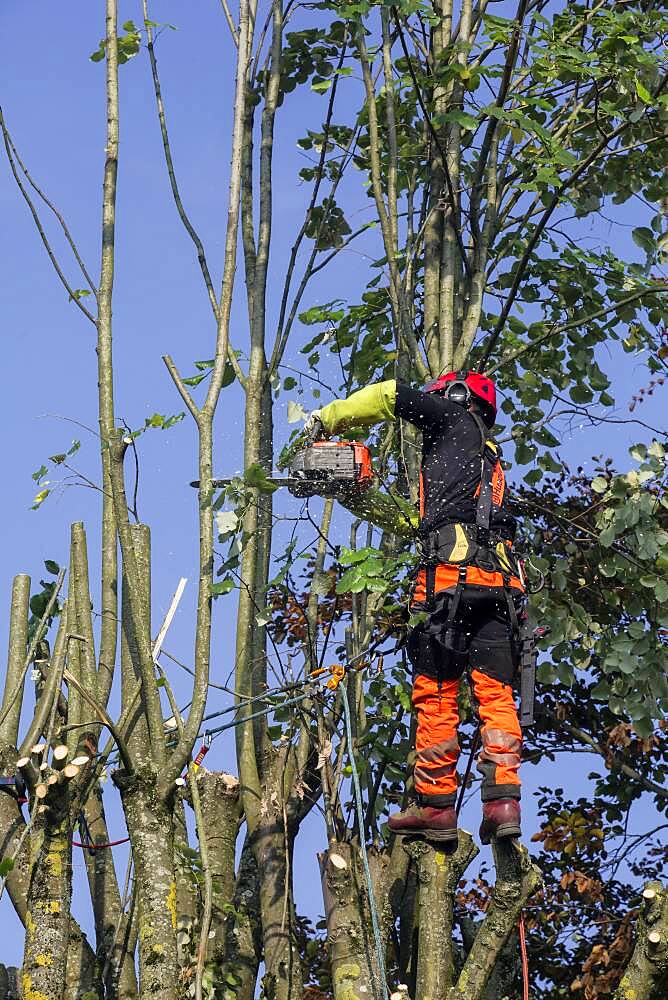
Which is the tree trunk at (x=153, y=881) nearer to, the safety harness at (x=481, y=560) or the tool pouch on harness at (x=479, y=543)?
the safety harness at (x=481, y=560)

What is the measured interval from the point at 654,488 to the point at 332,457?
7.92 feet

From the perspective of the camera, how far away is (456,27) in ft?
24.8

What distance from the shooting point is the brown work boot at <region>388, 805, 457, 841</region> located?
5.89m

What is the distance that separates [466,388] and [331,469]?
70 cm

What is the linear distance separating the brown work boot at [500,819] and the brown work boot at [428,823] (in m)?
0.22

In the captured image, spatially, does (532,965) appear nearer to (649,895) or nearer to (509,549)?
(649,895)

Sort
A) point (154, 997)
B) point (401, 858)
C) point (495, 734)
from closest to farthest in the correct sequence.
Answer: point (154, 997) < point (495, 734) < point (401, 858)

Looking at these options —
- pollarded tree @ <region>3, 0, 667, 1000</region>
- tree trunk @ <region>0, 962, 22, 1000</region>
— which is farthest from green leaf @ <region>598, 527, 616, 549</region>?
tree trunk @ <region>0, 962, 22, 1000</region>

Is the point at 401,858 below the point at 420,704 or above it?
below

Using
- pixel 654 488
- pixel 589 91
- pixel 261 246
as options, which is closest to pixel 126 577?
pixel 261 246

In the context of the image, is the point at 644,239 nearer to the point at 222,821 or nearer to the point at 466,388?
the point at 466,388

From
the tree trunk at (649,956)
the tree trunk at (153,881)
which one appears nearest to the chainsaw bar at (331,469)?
the tree trunk at (153,881)

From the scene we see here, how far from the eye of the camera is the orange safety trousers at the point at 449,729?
19.1 feet

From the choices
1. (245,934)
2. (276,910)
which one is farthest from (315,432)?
(245,934)
